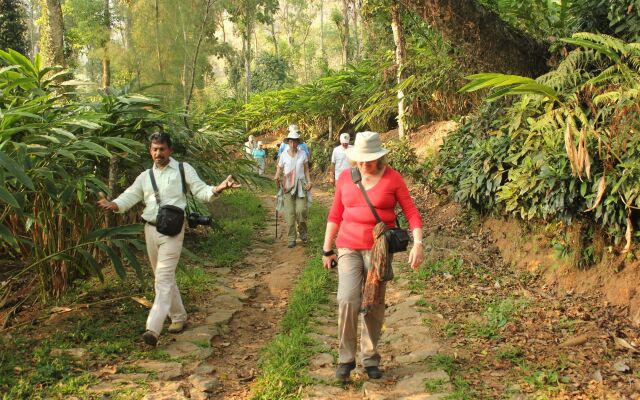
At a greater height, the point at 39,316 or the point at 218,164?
the point at 218,164

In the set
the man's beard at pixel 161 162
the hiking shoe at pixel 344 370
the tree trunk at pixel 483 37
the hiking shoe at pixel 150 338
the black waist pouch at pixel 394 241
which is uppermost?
the tree trunk at pixel 483 37

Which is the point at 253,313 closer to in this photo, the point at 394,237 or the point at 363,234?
the point at 363,234

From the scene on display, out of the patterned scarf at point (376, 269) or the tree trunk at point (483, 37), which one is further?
the tree trunk at point (483, 37)

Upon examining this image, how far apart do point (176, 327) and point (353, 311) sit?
2.00m

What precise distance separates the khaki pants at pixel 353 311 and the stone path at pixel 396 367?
0.20 m

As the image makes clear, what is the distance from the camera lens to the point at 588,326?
16.9 feet

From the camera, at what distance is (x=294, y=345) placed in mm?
4875

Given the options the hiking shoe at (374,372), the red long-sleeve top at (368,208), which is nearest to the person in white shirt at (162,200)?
the red long-sleeve top at (368,208)

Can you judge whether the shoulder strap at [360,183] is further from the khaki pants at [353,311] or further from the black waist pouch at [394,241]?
the khaki pants at [353,311]

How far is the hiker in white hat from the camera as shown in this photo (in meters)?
9.10

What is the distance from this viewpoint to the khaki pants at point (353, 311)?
420 cm

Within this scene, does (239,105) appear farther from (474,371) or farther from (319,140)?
(474,371)

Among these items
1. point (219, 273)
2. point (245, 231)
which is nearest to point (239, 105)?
point (245, 231)

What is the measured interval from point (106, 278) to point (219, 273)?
61.1 inches
